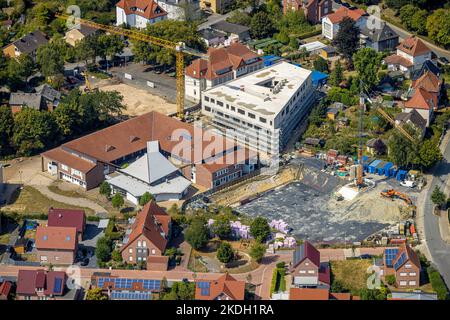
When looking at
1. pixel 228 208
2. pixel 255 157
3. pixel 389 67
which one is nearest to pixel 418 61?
pixel 389 67

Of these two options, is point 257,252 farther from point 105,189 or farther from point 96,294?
point 105,189

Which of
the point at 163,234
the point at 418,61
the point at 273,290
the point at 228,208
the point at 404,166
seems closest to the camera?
the point at 273,290

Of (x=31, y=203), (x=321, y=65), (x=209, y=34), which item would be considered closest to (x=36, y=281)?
(x=31, y=203)

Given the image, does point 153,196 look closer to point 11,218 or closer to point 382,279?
point 11,218

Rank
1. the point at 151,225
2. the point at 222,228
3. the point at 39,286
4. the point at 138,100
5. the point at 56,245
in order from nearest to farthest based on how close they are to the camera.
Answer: the point at 39,286 < the point at 56,245 < the point at 151,225 < the point at 222,228 < the point at 138,100

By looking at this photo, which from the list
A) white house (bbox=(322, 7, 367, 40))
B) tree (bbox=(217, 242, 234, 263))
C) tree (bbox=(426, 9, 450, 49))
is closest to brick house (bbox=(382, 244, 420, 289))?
tree (bbox=(217, 242, 234, 263))

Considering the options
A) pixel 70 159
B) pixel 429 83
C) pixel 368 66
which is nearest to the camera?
pixel 70 159
